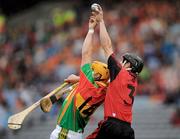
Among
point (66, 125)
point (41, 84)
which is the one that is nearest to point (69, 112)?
point (66, 125)

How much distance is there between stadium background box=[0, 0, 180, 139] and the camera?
17.0 m

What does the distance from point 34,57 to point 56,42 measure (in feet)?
2.41

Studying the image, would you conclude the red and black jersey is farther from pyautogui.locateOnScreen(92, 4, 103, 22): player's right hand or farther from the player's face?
pyautogui.locateOnScreen(92, 4, 103, 22): player's right hand

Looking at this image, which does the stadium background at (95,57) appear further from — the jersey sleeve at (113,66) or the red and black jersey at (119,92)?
the jersey sleeve at (113,66)

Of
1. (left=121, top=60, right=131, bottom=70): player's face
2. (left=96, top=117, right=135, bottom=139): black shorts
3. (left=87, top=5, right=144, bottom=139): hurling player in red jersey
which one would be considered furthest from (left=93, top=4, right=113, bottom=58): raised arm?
(left=96, top=117, right=135, bottom=139): black shorts

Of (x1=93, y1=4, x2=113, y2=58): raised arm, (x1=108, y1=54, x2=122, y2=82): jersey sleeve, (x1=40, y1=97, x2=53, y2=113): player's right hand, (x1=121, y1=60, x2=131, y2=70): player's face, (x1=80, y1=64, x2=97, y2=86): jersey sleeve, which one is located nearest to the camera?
(x1=108, y1=54, x2=122, y2=82): jersey sleeve

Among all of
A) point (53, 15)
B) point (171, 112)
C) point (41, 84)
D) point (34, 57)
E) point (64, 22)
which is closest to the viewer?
point (171, 112)

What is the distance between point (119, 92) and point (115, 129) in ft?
1.36

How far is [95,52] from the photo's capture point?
702 inches

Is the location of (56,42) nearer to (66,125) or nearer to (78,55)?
(78,55)

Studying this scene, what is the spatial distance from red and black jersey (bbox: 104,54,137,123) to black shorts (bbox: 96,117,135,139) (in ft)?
0.19

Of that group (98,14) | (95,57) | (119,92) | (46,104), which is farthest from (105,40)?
(95,57)

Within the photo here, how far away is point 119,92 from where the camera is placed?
9156 millimetres

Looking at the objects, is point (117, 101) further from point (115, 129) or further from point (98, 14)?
point (98, 14)
